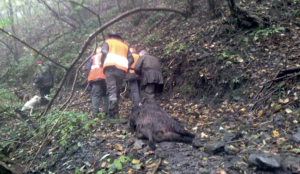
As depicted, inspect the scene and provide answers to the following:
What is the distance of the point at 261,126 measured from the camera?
360cm

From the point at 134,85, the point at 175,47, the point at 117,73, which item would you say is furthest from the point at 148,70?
the point at 175,47

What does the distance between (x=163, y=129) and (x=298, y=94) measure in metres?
2.62

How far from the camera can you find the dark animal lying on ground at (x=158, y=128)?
3797mm

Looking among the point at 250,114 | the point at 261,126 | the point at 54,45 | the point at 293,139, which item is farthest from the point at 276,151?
the point at 54,45

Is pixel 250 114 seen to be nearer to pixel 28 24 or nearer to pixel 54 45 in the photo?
pixel 54 45

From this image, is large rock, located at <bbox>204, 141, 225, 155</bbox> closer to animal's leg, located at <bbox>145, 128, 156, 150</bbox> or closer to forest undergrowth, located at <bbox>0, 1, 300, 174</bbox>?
forest undergrowth, located at <bbox>0, 1, 300, 174</bbox>

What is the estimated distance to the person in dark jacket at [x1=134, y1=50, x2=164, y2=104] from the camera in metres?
6.10

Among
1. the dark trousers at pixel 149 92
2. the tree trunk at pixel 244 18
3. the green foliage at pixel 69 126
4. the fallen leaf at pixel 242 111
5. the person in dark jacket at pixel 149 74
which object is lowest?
the fallen leaf at pixel 242 111

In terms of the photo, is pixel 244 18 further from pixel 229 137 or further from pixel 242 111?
pixel 229 137

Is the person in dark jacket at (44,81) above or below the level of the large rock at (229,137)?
above

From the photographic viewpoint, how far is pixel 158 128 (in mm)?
3885

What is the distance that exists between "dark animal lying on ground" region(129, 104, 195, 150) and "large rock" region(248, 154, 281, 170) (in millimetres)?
1305

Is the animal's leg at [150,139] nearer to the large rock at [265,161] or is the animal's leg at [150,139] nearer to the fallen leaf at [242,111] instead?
the large rock at [265,161]

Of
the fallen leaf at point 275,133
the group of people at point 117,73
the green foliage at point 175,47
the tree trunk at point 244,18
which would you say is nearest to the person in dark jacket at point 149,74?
the group of people at point 117,73
